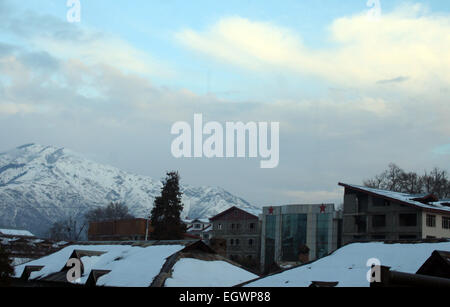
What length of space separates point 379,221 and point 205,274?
49046 mm

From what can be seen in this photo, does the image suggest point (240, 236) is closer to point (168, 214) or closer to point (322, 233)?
point (322, 233)

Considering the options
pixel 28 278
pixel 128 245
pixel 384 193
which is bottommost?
pixel 28 278

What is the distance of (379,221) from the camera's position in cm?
7881

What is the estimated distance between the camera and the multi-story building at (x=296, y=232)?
90.3 metres

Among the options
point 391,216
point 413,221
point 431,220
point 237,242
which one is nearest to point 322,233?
point 391,216

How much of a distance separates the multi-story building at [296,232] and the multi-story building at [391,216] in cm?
636

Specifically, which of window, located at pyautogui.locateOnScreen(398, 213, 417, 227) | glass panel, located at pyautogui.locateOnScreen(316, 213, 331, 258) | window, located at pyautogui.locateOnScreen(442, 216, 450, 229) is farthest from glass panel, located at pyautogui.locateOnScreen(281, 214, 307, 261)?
window, located at pyautogui.locateOnScreen(442, 216, 450, 229)

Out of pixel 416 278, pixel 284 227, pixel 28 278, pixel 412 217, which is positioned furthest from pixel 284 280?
pixel 284 227

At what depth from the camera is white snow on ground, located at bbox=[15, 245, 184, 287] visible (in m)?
35.2

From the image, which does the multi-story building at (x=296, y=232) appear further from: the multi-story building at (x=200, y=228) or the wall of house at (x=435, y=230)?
the multi-story building at (x=200, y=228)

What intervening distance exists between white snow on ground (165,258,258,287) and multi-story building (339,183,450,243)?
118ft
